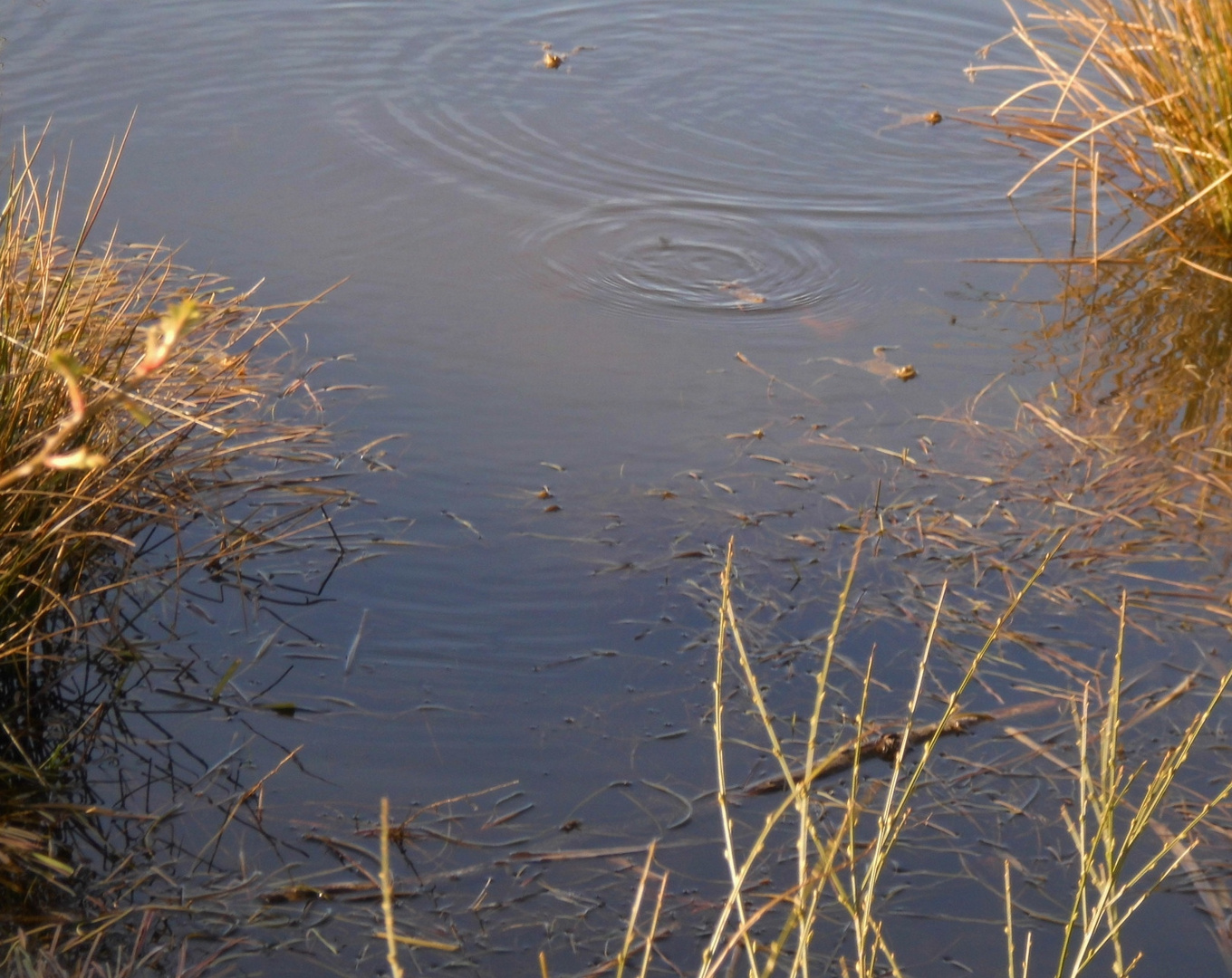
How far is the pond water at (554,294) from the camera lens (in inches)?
97.3

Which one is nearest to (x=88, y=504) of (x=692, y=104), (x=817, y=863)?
Answer: (x=817, y=863)

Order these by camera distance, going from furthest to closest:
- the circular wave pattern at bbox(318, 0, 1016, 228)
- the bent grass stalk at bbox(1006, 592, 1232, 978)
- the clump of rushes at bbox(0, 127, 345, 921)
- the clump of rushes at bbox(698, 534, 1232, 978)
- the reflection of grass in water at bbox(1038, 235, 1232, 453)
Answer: the circular wave pattern at bbox(318, 0, 1016, 228), the reflection of grass in water at bbox(1038, 235, 1232, 453), the clump of rushes at bbox(0, 127, 345, 921), the clump of rushes at bbox(698, 534, 1232, 978), the bent grass stalk at bbox(1006, 592, 1232, 978)

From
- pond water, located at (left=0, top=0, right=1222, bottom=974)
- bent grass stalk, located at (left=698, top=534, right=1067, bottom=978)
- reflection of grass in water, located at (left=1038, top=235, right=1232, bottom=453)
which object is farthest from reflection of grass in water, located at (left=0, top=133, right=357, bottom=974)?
reflection of grass in water, located at (left=1038, top=235, right=1232, bottom=453)

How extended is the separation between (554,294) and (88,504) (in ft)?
6.12

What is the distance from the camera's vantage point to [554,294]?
12.6ft

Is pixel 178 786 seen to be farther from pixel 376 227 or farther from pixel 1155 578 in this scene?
pixel 376 227

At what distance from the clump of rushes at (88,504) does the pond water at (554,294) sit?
0.62ft

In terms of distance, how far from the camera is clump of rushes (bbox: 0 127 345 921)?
7.12 feet

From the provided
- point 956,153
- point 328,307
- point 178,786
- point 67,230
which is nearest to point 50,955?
point 178,786

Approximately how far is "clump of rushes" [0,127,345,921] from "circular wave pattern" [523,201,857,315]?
1.10m

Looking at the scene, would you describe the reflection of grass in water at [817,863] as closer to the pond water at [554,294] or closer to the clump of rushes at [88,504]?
the pond water at [554,294]

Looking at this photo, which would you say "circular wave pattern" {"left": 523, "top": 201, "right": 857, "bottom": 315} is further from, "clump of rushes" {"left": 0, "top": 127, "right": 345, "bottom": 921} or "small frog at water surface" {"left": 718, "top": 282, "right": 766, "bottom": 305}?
"clump of rushes" {"left": 0, "top": 127, "right": 345, "bottom": 921}

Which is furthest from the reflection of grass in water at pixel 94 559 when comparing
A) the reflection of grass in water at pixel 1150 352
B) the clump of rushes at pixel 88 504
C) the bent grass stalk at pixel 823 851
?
the reflection of grass in water at pixel 1150 352

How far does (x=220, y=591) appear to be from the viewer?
2.74m
